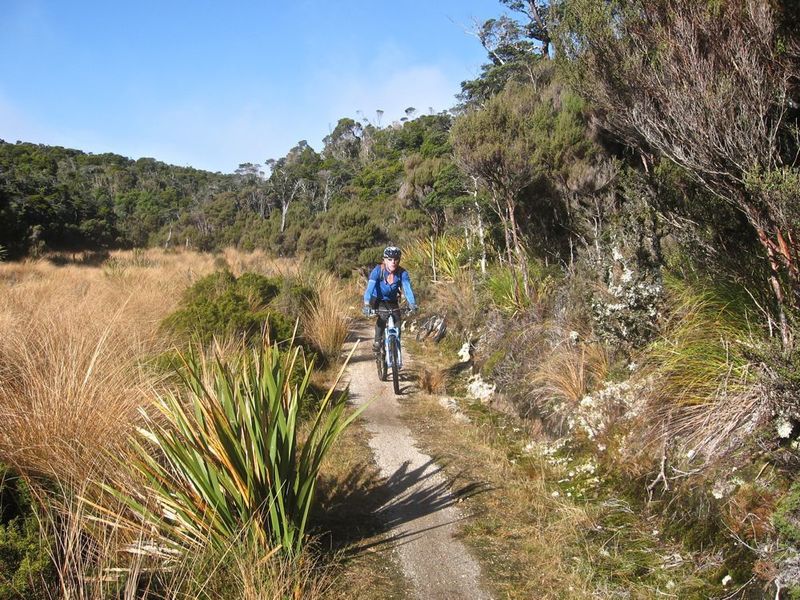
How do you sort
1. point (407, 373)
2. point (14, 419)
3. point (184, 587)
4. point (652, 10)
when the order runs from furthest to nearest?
point (407, 373) → point (652, 10) → point (14, 419) → point (184, 587)

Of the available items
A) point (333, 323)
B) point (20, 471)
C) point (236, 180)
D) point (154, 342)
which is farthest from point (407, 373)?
point (236, 180)

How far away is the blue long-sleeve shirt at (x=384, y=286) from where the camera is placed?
7.96 m

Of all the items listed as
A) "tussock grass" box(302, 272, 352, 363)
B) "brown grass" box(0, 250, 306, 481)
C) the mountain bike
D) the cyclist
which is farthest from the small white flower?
"tussock grass" box(302, 272, 352, 363)

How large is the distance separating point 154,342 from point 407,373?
12.6ft

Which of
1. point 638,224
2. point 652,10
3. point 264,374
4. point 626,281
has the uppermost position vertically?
point 652,10

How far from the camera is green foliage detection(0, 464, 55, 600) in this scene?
2.64 m

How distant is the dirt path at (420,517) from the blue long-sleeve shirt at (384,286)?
5.75 feet

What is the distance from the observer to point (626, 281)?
5559mm

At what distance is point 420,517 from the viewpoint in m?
4.29

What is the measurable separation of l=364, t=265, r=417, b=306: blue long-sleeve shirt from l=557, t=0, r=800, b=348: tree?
13.9ft

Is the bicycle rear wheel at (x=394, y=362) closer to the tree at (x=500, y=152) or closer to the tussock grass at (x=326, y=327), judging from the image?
the tussock grass at (x=326, y=327)

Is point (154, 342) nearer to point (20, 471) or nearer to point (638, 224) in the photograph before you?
point (20, 471)

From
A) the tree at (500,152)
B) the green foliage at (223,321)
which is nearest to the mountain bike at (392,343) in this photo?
the green foliage at (223,321)

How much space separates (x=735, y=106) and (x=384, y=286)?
500 centimetres
